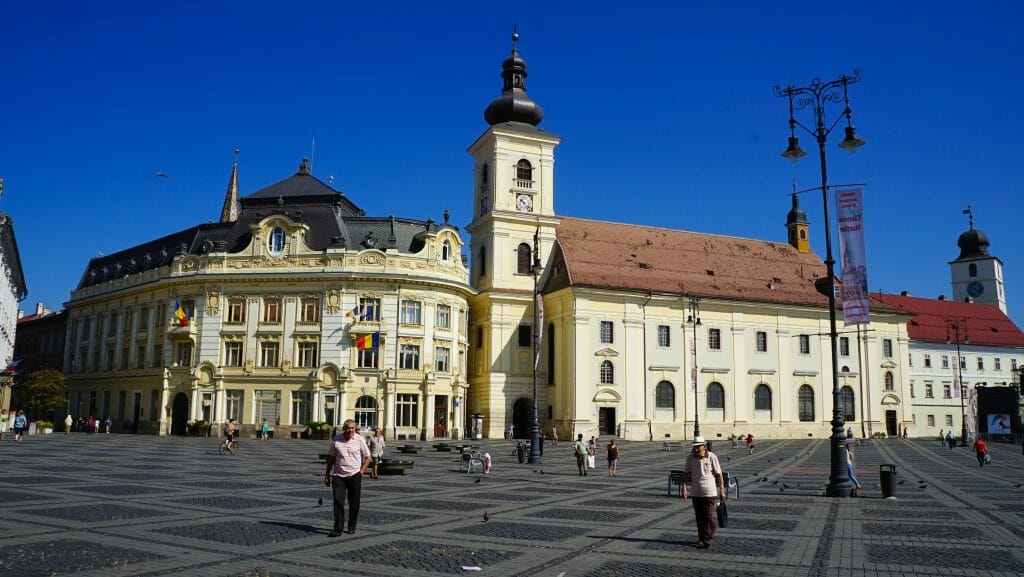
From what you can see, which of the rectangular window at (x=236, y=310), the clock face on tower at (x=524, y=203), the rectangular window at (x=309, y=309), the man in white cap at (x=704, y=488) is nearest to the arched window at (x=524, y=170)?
the clock face on tower at (x=524, y=203)

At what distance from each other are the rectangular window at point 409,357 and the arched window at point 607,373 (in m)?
13.3

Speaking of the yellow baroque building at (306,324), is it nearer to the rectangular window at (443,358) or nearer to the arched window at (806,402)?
the rectangular window at (443,358)

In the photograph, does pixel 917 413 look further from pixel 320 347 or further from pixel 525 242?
pixel 320 347

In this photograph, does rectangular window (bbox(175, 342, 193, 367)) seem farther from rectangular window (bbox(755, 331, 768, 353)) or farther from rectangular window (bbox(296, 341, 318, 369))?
rectangular window (bbox(755, 331, 768, 353))

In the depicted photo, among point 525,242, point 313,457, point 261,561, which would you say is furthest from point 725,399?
point 261,561

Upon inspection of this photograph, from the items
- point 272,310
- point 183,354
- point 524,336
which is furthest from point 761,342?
point 183,354

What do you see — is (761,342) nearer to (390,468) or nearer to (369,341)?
(369,341)

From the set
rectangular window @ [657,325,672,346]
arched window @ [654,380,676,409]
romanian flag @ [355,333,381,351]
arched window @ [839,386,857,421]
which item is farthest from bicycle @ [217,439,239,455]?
arched window @ [839,386,857,421]

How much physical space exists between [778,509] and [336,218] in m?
43.3

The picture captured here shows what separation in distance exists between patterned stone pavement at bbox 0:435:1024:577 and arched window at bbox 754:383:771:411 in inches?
1458

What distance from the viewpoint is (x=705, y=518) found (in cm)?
1220

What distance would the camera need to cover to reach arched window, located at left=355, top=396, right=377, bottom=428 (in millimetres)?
52250

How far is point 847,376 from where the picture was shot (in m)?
66.8

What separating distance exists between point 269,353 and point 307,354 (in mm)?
2655
